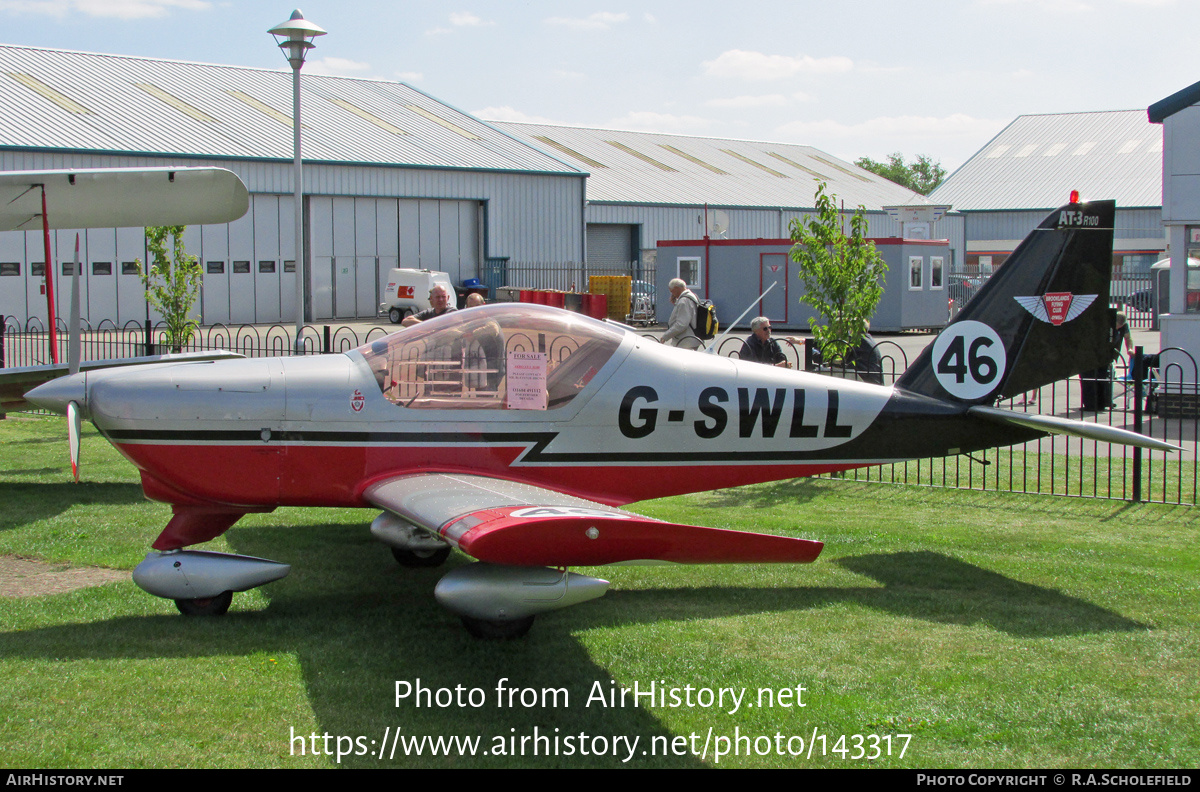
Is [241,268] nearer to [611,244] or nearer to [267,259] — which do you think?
[267,259]

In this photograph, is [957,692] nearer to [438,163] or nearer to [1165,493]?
[1165,493]

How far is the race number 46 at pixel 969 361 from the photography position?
7586 mm

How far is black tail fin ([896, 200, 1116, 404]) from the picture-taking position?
7762 millimetres

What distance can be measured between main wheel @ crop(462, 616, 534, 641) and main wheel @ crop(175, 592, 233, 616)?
5.08 ft

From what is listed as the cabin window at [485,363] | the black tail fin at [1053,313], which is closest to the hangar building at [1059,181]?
the black tail fin at [1053,313]

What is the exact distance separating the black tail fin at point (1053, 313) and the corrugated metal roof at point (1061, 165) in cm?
4700

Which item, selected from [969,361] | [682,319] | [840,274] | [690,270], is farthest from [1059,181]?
[969,361]

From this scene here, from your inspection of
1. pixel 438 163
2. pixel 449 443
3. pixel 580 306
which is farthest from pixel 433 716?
pixel 438 163

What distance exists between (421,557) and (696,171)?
45.8 m

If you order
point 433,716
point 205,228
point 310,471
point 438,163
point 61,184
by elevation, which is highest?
point 438,163

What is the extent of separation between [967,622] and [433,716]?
326 centimetres

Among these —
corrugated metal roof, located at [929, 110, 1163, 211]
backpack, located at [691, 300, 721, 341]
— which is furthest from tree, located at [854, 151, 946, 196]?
backpack, located at [691, 300, 721, 341]

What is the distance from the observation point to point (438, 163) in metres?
38.1

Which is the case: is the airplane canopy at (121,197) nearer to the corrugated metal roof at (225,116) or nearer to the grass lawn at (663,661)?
the grass lawn at (663,661)
